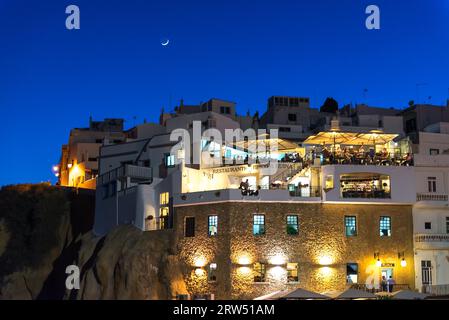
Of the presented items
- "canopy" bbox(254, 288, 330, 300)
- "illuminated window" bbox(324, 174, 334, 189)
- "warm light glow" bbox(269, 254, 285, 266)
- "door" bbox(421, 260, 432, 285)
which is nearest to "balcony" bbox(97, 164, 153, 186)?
"illuminated window" bbox(324, 174, 334, 189)

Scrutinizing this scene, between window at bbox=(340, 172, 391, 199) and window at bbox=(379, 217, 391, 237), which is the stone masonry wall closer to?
window at bbox=(379, 217, 391, 237)

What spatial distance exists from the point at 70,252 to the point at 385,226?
30663mm

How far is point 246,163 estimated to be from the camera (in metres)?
65.0

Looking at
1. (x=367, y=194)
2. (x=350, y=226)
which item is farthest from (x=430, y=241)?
(x=350, y=226)

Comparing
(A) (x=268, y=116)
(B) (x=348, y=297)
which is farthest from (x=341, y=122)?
(B) (x=348, y=297)

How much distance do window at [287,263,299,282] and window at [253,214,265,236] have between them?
Answer: 10.3 ft

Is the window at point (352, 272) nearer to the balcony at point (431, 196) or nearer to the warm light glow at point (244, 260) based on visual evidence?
the warm light glow at point (244, 260)

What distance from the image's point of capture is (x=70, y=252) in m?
74.5

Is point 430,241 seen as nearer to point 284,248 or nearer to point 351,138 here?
point 351,138

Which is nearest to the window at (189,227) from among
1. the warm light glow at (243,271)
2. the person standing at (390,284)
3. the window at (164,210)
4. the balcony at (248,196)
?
the balcony at (248,196)

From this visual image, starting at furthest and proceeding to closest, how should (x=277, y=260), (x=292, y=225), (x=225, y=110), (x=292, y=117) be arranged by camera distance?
(x=292, y=117) → (x=225, y=110) → (x=292, y=225) → (x=277, y=260)

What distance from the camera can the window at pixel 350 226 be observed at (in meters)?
58.6

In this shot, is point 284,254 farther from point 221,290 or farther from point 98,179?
point 98,179

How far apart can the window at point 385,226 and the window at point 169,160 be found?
20712 millimetres
